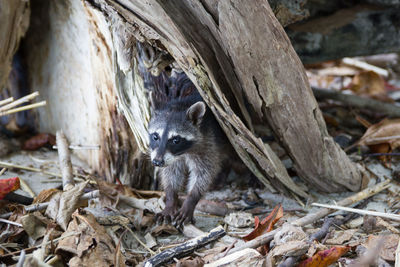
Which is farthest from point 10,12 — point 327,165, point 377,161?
point 377,161

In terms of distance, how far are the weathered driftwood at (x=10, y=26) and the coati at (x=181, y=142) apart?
1.27 metres

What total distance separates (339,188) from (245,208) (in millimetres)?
868

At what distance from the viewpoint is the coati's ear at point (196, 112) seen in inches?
147

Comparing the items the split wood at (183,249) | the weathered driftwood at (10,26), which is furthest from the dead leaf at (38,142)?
the split wood at (183,249)

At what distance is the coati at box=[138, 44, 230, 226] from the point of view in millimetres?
3688

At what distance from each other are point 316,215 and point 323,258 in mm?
648

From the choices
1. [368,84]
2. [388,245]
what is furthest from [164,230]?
[368,84]

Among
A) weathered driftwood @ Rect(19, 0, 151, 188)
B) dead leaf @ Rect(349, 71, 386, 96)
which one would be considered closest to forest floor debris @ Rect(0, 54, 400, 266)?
weathered driftwood @ Rect(19, 0, 151, 188)

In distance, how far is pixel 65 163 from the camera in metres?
3.79

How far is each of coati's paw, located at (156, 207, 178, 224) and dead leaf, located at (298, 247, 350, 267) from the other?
1275 millimetres

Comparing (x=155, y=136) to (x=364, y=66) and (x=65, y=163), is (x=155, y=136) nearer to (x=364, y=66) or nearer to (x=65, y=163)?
(x=65, y=163)

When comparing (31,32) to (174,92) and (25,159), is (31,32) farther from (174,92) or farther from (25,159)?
(174,92)

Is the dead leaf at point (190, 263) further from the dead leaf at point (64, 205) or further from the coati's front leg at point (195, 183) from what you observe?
the dead leaf at point (64, 205)

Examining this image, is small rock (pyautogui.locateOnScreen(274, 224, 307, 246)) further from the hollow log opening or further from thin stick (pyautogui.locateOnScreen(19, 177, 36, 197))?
thin stick (pyautogui.locateOnScreen(19, 177, 36, 197))
